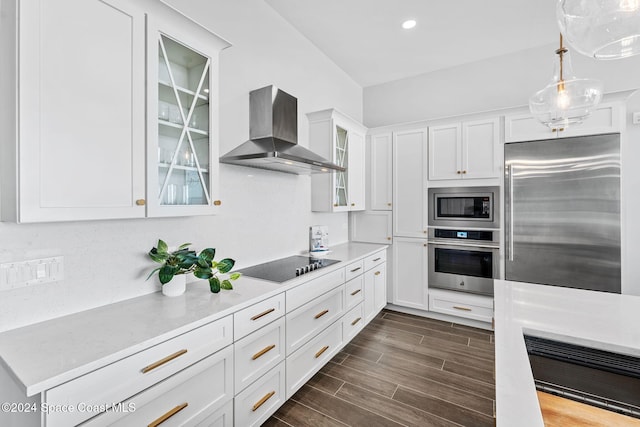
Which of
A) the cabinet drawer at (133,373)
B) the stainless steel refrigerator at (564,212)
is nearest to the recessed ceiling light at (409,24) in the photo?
the stainless steel refrigerator at (564,212)

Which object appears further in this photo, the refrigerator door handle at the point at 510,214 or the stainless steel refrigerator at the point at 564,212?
the refrigerator door handle at the point at 510,214

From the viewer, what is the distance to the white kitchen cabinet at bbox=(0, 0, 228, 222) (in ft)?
3.39

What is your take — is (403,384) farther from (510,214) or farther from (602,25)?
(602,25)

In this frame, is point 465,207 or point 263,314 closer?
point 263,314

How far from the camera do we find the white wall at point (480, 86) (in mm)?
3017

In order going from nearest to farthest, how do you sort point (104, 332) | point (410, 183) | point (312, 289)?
1. point (104, 332)
2. point (312, 289)
3. point (410, 183)

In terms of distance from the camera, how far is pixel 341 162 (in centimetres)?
322

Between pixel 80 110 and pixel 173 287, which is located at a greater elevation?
pixel 80 110

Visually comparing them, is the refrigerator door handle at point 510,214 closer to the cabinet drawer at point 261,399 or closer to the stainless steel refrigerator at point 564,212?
the stainless steel refrigerator at point 564,212

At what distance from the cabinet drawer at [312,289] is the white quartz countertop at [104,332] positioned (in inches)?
6.7

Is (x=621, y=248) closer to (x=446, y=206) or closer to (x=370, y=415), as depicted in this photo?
(x=446, y=206)

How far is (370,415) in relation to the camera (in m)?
1.89

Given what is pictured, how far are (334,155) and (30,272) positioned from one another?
2381mm

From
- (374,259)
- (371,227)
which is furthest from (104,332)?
(371,227)
